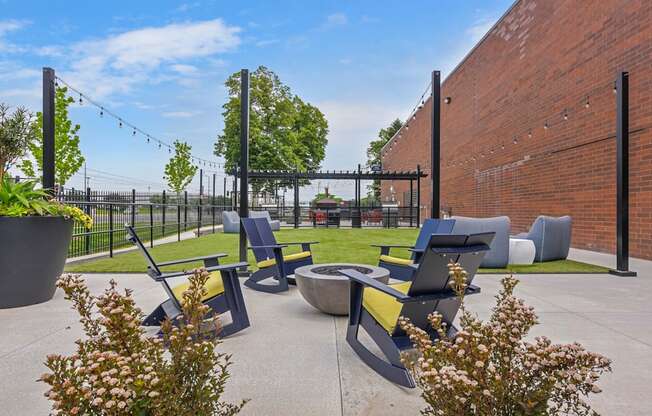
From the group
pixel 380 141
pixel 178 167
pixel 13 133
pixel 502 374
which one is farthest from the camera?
pixel 380 141

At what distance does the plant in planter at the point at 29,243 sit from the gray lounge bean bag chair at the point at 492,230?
513cm

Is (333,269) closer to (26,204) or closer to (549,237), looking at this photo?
(26,204)

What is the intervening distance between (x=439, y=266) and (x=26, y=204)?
3.87 metres

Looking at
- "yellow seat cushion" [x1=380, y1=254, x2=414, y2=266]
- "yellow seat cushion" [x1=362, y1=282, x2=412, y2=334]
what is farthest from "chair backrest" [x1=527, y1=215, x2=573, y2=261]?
"yellow seat cushion" [x1=362, y1=282, x2=412, y2=334]

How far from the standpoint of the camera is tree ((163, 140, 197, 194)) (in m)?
24.2

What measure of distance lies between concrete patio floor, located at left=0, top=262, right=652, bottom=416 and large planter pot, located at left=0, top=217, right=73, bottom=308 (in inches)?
5.9

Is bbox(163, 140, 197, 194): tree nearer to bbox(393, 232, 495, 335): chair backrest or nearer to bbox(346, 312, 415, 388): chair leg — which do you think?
bbox(346, 312, 415, 388): chair leg

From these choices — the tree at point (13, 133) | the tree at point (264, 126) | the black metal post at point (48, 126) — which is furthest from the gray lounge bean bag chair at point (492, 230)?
the tree at point (264, 126)

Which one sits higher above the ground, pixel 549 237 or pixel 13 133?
pixel 13 133

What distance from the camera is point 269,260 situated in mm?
4504

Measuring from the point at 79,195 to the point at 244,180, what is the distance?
14.7ft

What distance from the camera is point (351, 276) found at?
2.47m

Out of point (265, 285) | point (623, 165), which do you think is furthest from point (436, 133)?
point (265, 285)

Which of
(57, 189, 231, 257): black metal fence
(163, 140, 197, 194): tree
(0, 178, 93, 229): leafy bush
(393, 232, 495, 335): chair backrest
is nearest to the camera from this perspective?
(393, 232, 495, 335): chair backrest
